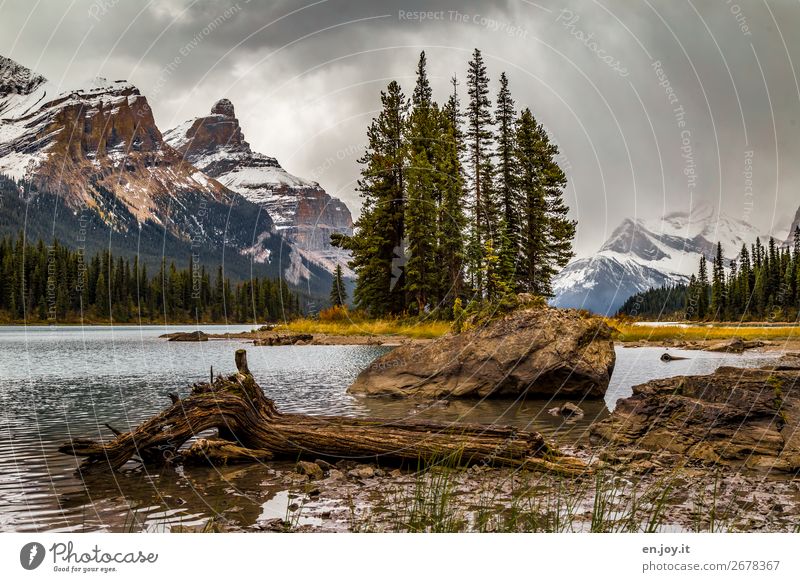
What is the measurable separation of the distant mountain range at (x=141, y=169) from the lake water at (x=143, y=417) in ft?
8.83

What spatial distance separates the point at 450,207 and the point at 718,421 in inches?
486

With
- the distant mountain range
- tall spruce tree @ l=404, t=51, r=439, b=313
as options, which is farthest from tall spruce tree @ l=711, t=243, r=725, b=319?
the distant mountain range

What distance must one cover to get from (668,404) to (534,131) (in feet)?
95.0

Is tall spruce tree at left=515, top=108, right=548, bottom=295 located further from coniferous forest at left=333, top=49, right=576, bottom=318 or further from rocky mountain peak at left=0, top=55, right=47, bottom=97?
rocky mountain peak at left=0, top=55, right=47, bottom=97

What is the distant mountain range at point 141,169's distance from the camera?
8172 mm

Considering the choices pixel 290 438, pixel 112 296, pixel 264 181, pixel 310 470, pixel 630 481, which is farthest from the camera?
pixel 112 296

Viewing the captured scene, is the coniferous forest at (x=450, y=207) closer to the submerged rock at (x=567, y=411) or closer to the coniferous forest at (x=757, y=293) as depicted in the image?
the submerged rock at (x=567, y=411)

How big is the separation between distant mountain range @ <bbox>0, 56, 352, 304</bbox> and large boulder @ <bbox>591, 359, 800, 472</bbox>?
636cm

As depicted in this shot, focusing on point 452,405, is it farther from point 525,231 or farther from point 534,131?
point 534,131

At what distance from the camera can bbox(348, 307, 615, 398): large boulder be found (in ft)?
47.8

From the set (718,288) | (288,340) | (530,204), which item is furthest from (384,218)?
(718,288)

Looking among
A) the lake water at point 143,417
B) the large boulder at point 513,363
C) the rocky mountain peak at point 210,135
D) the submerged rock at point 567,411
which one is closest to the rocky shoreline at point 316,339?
the lake water at point 143,417

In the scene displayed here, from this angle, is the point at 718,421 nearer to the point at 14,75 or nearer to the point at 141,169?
the point at 14,75

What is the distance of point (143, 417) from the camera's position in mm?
11695
